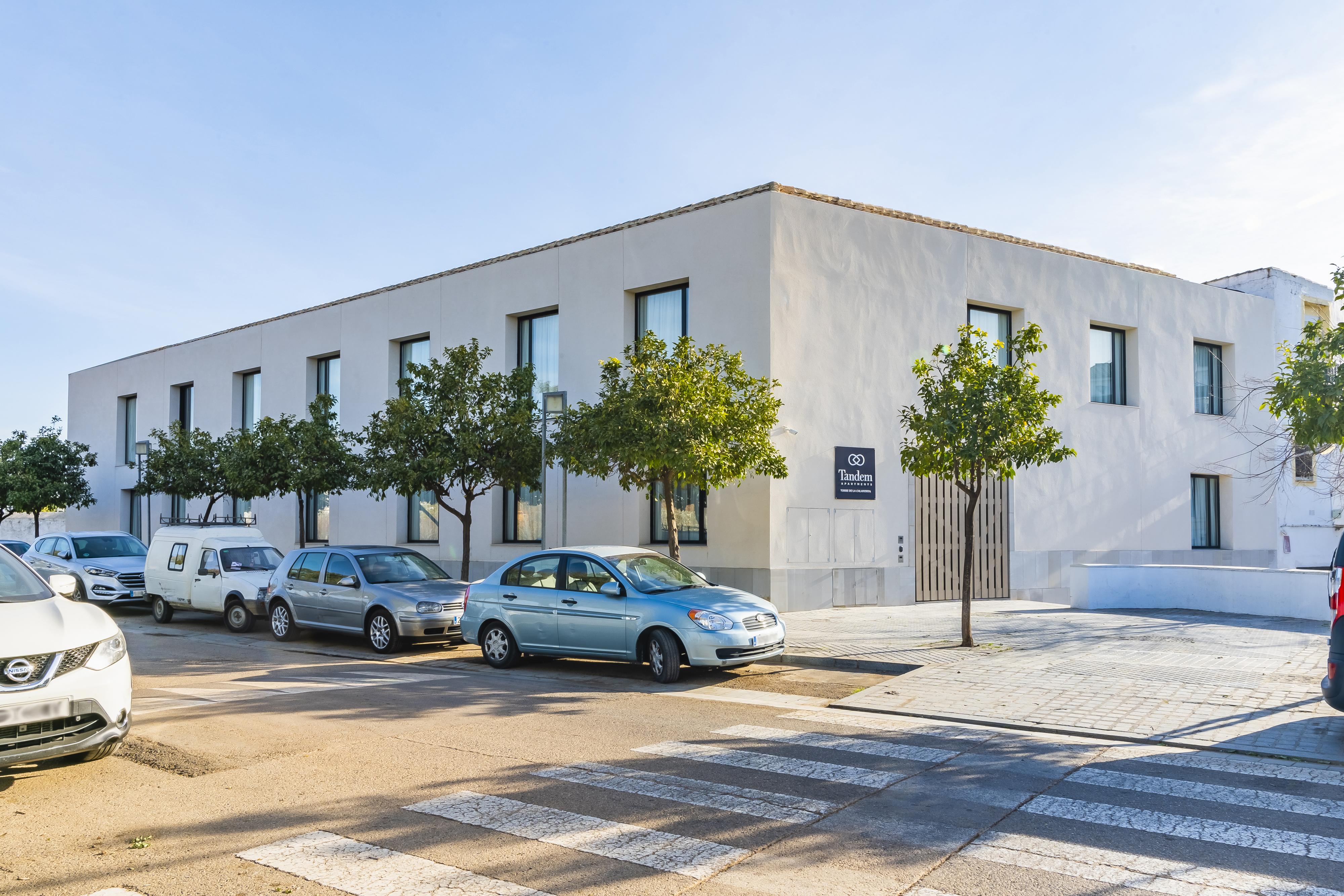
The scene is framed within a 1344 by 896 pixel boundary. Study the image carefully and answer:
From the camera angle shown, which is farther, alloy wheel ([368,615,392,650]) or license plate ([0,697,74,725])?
alloy wheel ([368,615,392,650])

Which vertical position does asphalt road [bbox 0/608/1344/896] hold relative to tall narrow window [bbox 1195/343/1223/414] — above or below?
below

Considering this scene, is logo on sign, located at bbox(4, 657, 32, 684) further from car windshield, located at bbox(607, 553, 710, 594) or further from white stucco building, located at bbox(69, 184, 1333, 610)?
white stucco building, located at bbox(69, 184, 1333, 610)

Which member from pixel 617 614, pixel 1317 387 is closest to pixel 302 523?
pixel 617 614

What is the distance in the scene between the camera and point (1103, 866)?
518 cm

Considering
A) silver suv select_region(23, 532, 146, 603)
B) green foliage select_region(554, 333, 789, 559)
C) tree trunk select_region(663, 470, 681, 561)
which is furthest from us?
silver suv select_region(23, 532, 146, 603)

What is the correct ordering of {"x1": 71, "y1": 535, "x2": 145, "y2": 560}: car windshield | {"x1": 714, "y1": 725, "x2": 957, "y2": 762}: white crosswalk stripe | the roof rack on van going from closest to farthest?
1. {"x1": 714, "y1": 725, "x2": 957, "y2": 762}: white crosswalk stripe
2. {"x1": 71, "y1": 535, "x2": 145, "y2": 560}: car windshield
3. the roof rack on van

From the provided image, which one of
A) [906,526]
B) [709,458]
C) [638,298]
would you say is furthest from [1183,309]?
[709,458]

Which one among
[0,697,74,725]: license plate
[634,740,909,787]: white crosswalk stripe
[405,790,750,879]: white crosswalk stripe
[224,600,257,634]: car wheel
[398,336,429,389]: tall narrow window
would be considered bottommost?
[224,600,257,634]: car wheel

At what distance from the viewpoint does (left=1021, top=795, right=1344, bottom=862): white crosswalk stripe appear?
17.8 feet

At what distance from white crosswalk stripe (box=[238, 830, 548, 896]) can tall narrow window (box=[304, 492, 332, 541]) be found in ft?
83.6

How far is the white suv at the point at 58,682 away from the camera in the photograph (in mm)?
6020

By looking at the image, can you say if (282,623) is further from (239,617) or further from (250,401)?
(250,401)

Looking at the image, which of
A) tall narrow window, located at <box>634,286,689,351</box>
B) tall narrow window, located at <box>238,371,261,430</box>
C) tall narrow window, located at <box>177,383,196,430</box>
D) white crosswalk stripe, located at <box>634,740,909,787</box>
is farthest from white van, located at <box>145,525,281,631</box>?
tall narrow window, located at <box>177,383,196,430</box>

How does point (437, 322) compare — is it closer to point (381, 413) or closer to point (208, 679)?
point (381, 413)
